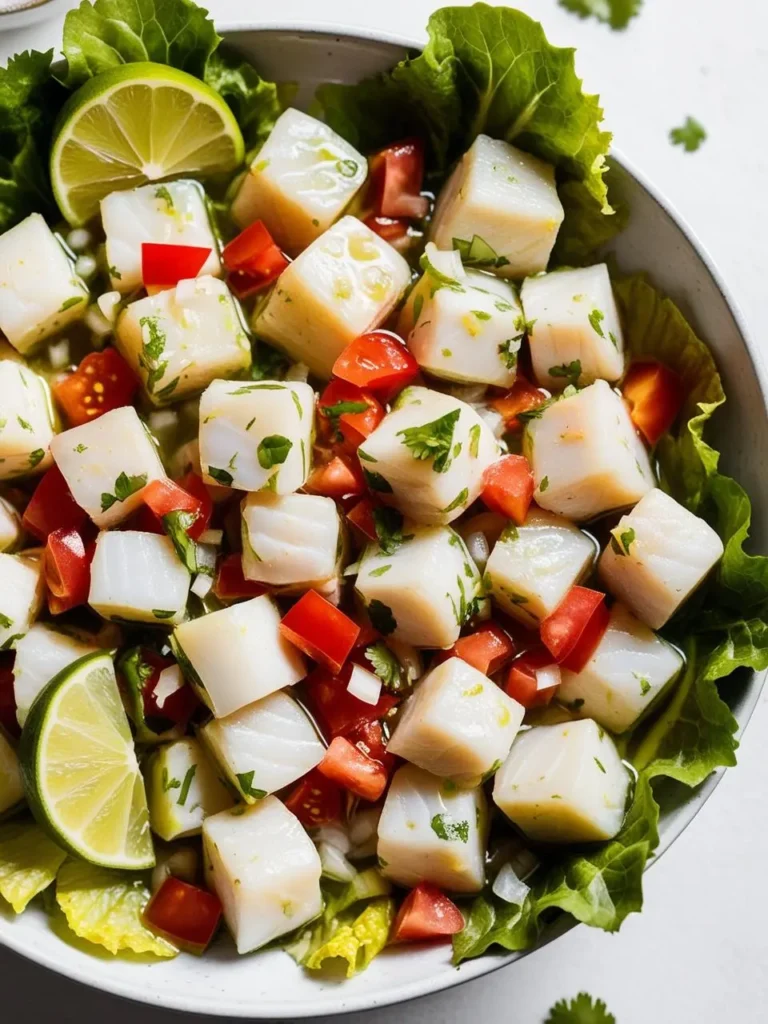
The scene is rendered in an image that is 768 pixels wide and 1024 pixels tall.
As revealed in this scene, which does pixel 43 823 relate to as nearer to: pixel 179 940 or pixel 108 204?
pixel 179 940

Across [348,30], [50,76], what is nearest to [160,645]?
[50,76]

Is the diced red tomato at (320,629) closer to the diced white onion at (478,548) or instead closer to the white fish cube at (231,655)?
the white fish cube at (231,655)

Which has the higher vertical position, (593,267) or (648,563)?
(593,267)

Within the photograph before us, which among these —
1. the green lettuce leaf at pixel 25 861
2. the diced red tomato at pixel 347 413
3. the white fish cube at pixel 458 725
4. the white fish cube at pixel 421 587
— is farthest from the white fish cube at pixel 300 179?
the green lettuce leaf at pixel 25 861

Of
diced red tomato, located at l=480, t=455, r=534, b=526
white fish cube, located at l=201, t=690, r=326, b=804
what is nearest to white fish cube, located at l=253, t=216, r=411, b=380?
diced red tomato, located at l=480, t=455, r=534, b=526

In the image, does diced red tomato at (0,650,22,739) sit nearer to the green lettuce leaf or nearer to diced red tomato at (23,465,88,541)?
the green lettuce leaf
